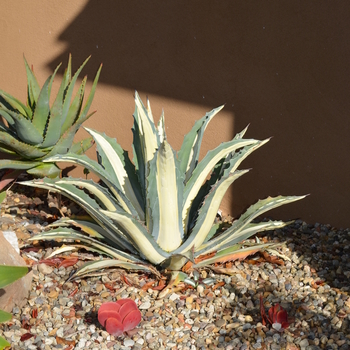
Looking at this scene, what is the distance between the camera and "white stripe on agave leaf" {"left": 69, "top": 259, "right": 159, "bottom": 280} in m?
2.25

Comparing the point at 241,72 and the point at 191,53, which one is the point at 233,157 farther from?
the point at 191,53

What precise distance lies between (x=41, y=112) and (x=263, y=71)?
3.99 feet

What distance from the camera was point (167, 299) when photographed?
2.30m

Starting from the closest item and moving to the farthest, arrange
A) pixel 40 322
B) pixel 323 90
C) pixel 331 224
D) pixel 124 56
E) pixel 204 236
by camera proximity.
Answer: pixel 40 322, pixel 204 236, pixel 323 90, pixel 331 224, pixel 124 56

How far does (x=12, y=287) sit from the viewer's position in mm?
2168

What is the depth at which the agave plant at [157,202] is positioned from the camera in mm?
2227

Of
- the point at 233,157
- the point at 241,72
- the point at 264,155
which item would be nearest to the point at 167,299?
the point at 233,157

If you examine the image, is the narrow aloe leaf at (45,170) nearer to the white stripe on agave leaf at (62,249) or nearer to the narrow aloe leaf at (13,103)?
the narrow aloe leaf at (13,103)

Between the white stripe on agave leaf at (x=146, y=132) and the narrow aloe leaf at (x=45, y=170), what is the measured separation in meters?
0.71

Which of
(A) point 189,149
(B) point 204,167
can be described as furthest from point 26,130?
(B) point 204,167

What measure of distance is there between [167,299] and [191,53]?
136 centimetres

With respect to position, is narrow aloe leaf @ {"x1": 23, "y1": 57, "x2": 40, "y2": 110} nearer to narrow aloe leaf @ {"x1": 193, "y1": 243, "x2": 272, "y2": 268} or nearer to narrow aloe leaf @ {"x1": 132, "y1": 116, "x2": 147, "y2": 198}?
narrow aloe leaf @ {"x1": 132, "y1": 116, "x2": 147, "y2": 198}

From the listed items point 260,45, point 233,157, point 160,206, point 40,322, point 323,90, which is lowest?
point 40,322

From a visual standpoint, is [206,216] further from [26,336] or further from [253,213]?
[26,336]
